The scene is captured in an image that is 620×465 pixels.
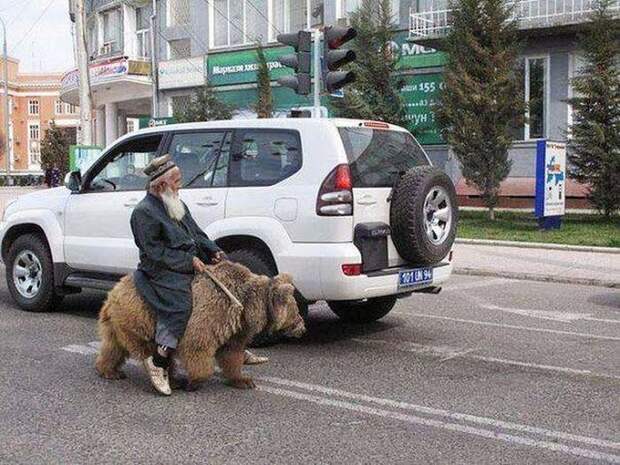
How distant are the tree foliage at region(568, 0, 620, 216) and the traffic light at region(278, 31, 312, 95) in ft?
28.5

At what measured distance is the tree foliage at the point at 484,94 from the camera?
20391 millimetres

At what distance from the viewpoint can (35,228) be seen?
354 inches

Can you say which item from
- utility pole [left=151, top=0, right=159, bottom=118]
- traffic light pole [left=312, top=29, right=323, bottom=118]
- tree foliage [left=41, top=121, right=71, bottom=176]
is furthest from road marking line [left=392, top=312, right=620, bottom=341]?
tree foliage [left=41, top=121, right=71, bottom=176]

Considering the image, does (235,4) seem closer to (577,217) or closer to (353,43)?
(353,43)

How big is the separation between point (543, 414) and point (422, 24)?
21.2 metres

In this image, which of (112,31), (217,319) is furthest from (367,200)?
(112,31)

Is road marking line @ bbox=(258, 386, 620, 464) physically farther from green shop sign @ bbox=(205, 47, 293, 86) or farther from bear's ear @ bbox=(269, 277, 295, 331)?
green shop sign @ bbox=(205, 47, 293, 86)

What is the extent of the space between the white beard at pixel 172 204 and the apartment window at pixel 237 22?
26.5m

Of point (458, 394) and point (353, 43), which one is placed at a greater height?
point (353, 43)

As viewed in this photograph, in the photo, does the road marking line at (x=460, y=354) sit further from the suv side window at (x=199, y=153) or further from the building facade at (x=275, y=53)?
the building facade at (x=275, y=53)

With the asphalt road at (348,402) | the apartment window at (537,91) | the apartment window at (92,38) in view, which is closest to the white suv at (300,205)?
the asphalt road at (348,402)

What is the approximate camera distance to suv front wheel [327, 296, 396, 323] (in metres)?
8.45

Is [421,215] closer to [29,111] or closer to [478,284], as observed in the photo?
[478,284]

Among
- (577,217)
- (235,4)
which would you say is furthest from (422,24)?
(235,4)
